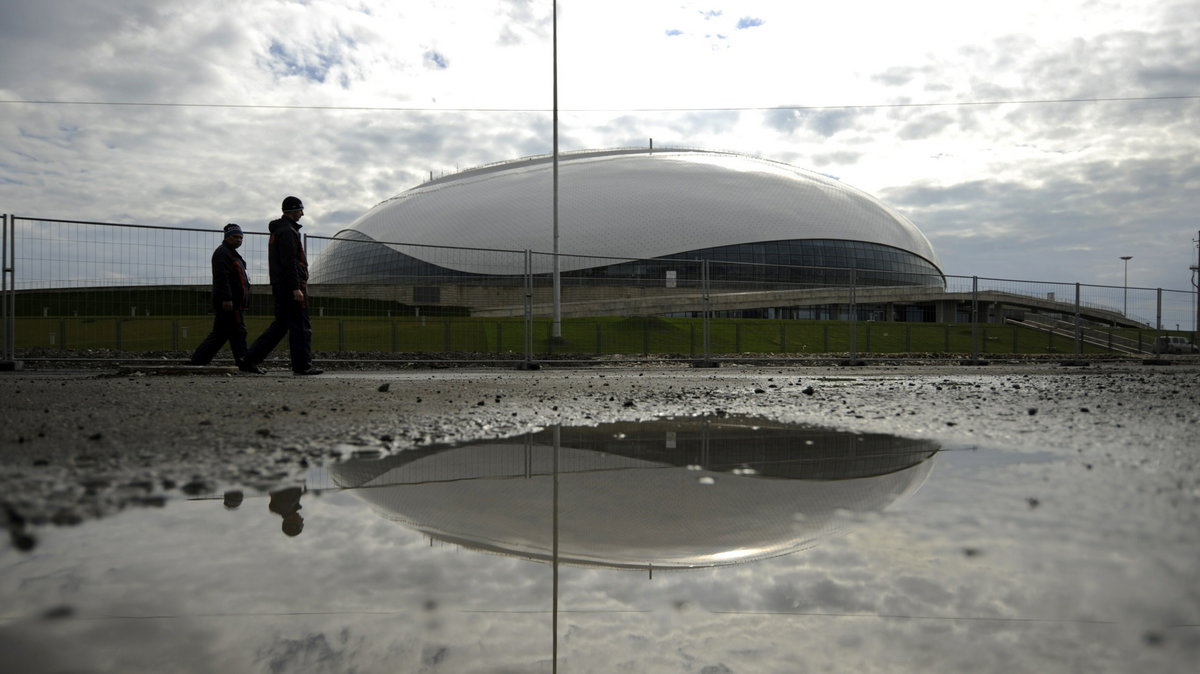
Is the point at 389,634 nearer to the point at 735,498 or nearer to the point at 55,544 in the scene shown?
the point at 55,544

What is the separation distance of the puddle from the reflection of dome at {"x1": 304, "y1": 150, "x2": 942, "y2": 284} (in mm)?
42475

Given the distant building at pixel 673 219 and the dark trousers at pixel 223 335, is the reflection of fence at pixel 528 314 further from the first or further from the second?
the distant building at pixel 673 219

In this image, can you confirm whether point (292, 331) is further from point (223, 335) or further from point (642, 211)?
point (642, 211)

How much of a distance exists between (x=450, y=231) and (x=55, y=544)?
180 ft

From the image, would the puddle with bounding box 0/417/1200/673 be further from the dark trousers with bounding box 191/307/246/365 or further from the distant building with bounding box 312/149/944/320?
the distant building with bounding box 312/149/944/320

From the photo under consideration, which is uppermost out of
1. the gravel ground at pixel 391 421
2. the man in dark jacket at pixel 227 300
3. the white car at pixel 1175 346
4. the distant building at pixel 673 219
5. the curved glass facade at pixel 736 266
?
the distant building at pixel 673 219

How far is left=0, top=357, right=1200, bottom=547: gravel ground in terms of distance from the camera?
2398 mm

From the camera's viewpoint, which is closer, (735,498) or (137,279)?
(735,498)

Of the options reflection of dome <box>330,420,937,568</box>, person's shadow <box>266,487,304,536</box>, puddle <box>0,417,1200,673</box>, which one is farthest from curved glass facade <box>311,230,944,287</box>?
puddle <box>0,417,1200,673</box>

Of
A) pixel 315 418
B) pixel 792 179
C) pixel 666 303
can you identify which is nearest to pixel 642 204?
pixel 792 179

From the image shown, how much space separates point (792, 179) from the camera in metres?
59.6

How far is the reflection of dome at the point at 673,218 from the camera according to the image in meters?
51.4

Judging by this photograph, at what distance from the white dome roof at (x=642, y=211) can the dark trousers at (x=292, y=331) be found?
37464mm

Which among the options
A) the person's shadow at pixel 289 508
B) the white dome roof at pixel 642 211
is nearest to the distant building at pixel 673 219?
the white dome roof at pixel 642 211
